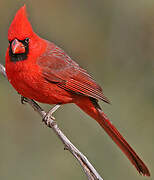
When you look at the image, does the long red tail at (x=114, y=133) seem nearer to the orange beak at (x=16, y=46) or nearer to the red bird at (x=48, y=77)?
the red bird at (x=48, y=77)

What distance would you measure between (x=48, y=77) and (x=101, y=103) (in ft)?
3.74

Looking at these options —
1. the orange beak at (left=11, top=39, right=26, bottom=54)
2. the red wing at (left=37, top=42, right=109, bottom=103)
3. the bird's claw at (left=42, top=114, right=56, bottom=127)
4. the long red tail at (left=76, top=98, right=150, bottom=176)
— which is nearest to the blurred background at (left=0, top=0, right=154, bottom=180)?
the long red tail at (left=76, top=98, right=150, bottom=176)

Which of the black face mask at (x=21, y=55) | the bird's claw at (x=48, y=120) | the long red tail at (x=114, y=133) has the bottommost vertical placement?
the long red tail at (x=114, y=133)

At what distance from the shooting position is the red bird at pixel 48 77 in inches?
164

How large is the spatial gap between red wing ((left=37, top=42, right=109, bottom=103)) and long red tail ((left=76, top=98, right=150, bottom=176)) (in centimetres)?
13

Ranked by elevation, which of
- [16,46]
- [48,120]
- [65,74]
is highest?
[16,46]

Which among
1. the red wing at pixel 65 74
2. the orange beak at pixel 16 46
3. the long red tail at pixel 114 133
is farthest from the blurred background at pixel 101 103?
the orange beak at pixel 16 46

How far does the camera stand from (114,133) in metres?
4.61

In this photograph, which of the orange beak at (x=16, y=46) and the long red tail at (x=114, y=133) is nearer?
the orange beak at (x=16, y=46)

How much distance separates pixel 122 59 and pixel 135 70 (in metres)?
0.26

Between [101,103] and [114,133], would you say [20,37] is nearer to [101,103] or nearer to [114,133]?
[114,133]

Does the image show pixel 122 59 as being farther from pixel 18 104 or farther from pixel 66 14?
pixel 18 104

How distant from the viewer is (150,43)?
559 centimetres

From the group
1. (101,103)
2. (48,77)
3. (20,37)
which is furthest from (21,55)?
(101,103)
